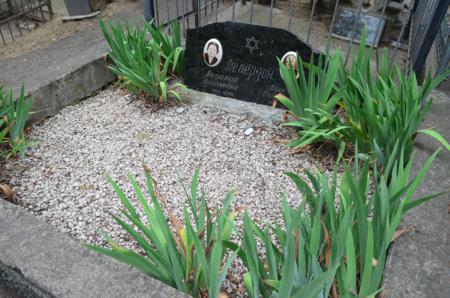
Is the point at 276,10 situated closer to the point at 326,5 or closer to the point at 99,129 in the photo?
the point at 326,5

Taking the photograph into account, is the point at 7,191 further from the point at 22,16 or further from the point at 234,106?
the point at 22,16

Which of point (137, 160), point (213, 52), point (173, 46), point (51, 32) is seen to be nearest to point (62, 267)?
point (137, 160)

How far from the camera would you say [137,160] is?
6.33ft

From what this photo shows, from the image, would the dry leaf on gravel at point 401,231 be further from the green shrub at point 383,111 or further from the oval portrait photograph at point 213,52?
the oval portrait photograph at point 213,52

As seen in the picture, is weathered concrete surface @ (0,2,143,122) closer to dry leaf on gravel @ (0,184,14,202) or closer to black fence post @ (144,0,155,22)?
black fence post @ (144,0,155,22)

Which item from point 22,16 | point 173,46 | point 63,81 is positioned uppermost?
point 173,46

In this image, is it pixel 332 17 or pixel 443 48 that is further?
pixel 332 17

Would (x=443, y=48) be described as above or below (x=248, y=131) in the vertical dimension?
above

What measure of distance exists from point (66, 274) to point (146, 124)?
4.01ft

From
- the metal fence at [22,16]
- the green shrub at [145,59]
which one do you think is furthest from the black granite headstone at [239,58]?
the metal fence at [22,16]

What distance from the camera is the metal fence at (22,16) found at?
16.2 ft

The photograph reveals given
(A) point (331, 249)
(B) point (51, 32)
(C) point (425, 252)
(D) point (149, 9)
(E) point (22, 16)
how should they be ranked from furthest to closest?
(E) point (22, 16) → (B) point (51, 32) → (D) point (149, 9) → (C) point (425, 252) → (A) point (331, 249)

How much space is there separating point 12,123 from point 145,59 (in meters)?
0.91

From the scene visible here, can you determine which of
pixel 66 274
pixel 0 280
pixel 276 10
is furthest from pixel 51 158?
pixel 276 10
